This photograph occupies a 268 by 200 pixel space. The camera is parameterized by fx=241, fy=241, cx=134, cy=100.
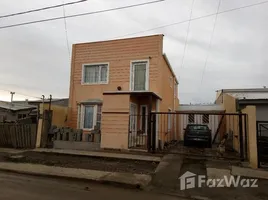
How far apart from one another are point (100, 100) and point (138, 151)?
532 centimetres

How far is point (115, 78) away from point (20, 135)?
22.4ft

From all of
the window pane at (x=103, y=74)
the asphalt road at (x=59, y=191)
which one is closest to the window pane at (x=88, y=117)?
the window pane at (x=103, y=74)

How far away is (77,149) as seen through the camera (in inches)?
521

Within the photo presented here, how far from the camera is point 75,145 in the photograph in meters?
13.4

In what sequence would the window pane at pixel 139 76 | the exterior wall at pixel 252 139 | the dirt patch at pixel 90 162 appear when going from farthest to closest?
the window pane at pixel 139 76 → the exterior wall at pixel 252 139 → the dirt patch at pixel 90 162

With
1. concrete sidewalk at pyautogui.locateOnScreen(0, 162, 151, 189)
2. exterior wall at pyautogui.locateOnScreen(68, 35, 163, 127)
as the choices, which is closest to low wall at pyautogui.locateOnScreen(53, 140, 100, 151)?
exterior wall at pyautogui.locateOnScreen(68, 35, 163, 127)

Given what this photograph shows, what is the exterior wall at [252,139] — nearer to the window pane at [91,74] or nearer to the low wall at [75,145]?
the low wall at [75,145]

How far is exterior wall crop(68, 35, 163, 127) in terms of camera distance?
15477mm

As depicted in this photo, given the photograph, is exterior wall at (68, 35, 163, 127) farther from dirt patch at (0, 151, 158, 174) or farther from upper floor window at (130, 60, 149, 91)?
dirt patch at (0, 151, 158, 174)

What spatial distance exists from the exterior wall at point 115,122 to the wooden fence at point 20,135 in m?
4.23

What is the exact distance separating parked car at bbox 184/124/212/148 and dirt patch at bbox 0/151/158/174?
292 inches

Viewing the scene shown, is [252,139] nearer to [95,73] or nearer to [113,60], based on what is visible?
[113,60]

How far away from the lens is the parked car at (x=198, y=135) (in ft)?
54.0

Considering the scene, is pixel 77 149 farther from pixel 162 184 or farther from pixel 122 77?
pixel 162 184
